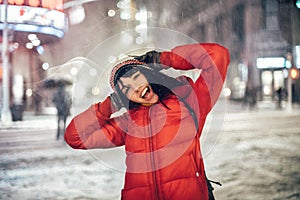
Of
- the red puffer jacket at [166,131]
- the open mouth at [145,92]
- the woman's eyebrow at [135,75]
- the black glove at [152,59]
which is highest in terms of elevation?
the black glove at [152,59]

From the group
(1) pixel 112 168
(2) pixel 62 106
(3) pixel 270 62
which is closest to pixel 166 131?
(1) pixel 112 168

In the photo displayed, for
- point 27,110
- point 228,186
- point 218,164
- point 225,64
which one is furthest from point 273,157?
point 27,110

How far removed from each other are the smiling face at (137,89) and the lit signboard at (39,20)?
889cm

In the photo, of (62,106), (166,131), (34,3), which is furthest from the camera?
(34,3)

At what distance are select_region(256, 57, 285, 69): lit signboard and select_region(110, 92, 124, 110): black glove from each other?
17702mm

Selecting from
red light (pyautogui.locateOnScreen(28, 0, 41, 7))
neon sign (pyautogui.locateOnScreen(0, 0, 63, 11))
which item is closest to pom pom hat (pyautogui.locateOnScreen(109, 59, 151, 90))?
neon sign (pyautogui.locateOnScreen(0, 0, 63, 11))

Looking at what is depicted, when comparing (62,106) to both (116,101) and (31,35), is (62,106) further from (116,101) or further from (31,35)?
(116,101)

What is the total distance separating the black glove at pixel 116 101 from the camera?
200cm

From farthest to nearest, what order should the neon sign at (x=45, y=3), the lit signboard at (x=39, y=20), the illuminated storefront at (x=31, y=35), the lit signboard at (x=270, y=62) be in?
the lit signboard at (x=270, y=62), the neon sign at (x=45, y=3), the illuminated storefront at (x=31, y=35), the lit signboard at (x=39, y=20)

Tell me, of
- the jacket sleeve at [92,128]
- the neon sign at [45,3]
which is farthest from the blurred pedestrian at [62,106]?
the jacket sleeve at [92,128]

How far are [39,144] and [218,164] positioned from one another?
3.91 meters

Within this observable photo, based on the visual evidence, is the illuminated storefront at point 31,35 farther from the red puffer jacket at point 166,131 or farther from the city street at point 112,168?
the red puffer jacket at point 166,131

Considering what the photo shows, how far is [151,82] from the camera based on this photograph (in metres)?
2.03

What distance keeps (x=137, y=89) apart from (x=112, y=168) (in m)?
3.43
